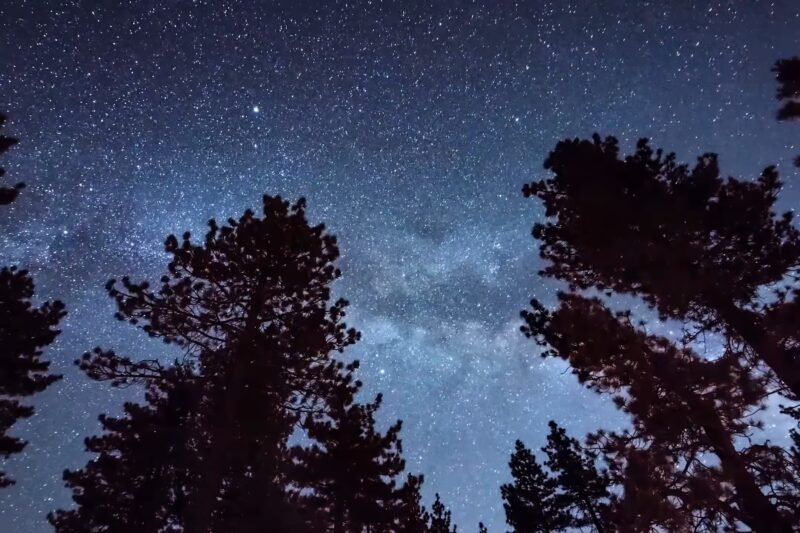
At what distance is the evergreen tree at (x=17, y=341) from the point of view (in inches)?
603

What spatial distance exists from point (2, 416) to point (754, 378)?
22.6m

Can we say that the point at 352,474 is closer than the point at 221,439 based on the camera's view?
No

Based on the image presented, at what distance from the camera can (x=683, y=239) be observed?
30.8 feet

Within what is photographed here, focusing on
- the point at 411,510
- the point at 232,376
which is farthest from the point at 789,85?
the point at 411,510

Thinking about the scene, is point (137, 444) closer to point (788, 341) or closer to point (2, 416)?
point (2, 416)

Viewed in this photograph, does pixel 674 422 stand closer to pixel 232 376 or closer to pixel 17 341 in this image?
pixel 232 376

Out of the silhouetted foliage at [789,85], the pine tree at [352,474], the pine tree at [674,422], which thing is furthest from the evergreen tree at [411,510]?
the silhouetted foliage at [789,85]

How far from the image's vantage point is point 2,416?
15.5 meters

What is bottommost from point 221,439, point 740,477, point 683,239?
point 740,477

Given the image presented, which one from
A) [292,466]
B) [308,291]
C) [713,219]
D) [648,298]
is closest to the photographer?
[713,219]

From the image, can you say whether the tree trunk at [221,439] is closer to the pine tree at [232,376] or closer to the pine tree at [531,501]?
the pine tree at [232,376]

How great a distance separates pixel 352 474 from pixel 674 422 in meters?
13.0

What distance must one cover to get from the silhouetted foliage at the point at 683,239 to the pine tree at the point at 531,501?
18.9 m

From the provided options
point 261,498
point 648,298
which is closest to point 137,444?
point 261,498
